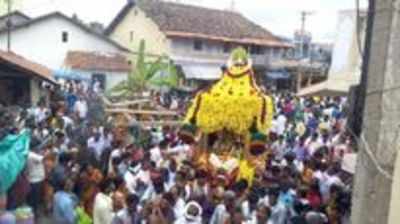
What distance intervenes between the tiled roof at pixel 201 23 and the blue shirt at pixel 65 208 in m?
31.5

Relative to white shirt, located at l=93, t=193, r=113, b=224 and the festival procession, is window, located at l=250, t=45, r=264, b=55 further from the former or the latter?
white shirt, located at l=93, t=193, r=113, b=224

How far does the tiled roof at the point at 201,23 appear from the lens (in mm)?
40344

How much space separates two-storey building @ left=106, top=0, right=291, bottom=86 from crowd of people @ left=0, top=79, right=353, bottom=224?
27643mm

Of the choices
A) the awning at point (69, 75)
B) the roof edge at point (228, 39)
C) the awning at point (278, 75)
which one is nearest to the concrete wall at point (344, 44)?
the awning at point (69, 75)

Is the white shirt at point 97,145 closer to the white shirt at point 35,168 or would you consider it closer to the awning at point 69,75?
the white shirt at point 35,168

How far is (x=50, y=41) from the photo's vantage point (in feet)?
125

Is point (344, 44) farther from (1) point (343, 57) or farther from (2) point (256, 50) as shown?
(2) point (256, 50)

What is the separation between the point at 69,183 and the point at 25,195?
98 centimetres

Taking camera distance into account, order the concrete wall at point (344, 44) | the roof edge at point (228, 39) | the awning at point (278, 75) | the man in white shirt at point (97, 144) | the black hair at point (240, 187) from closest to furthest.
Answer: the black hair at point (240, 187) → the man in white shirt at point (97, 144) → the concrete wall at point (344, 44) → the roof edge at point (228, 39) → the awning at point (278, 75)

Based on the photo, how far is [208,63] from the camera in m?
41.6

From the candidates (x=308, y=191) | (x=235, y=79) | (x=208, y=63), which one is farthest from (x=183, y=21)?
(x=308, y=191)

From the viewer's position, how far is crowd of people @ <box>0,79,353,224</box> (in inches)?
312

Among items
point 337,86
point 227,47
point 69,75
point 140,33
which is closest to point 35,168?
A: point 337,86

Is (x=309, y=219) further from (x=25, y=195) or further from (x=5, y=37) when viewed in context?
(x=5, y=37)
